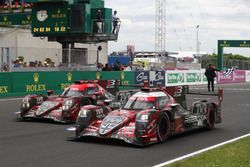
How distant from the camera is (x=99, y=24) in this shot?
28.6 meters

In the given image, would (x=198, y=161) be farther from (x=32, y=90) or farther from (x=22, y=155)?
(x=32, y=90)

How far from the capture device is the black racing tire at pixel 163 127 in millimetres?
10810

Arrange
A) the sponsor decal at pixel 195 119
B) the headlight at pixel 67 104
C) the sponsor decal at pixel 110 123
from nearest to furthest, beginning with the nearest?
the sponsor decal at pixel 110 123 < the sponsor decal at pixel 195 119 < the headlight at pixel 67 104

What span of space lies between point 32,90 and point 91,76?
4865mm

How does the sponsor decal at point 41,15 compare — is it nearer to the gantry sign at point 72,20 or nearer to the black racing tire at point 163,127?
the gantry sign at point 72,20

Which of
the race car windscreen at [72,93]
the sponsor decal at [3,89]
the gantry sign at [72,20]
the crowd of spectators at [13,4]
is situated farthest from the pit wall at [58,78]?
the crowd of spectators at [13,4]

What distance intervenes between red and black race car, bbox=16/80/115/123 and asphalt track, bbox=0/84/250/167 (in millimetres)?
313

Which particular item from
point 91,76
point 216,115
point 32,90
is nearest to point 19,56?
point 32,90

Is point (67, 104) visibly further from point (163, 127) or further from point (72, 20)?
point (72, 20)

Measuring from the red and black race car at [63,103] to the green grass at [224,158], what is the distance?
468 cm

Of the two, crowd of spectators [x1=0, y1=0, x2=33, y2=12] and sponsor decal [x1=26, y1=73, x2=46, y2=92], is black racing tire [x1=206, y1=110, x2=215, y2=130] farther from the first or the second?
crowd of spectators [x1=0, y1=0, x2=33, y2=12]

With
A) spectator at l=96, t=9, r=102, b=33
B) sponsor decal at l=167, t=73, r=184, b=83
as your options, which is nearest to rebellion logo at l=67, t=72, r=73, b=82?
spectator at l=96, t=9, r=102, b=33

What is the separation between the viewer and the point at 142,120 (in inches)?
407

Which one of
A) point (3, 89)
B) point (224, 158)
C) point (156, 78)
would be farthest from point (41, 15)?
point (224, 158)
